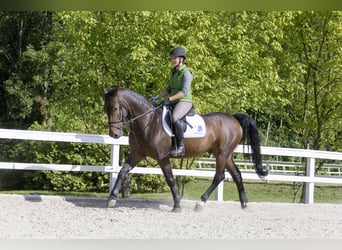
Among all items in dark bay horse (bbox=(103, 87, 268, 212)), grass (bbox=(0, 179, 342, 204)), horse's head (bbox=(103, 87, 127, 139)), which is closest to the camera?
horse's head (bbox=(103, 87, 127, 139))

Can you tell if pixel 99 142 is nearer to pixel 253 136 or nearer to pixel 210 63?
pixel 253 136

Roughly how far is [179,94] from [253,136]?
1822 millimetres

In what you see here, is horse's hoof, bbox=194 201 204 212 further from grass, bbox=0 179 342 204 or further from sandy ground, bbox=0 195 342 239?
grass, bbox=0 179 342 204

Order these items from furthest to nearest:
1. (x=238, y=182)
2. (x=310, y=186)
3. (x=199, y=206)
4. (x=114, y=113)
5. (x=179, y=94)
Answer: (x=310, y=186) < (x=238, y=182) < (x=199, y=206) < (x=179, y=94) < (x=114, y=113)

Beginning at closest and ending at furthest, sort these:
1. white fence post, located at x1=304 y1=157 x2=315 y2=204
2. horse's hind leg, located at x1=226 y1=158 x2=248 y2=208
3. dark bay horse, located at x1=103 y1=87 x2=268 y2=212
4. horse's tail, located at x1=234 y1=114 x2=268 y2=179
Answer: dark bay horse, located at x1=103 y1=87 x2=268 y2=212
horse's hind leg, located at x1=226 y1=158 x2=248 y2=208
horse's tail, located at x1=234 y1=114 x2=268 y2=179
white fence post, located at x1=304 y1=157 x2=315 y2=204

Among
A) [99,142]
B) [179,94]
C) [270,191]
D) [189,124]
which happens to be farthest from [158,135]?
[270,191]

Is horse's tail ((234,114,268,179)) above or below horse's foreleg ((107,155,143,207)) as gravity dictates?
above

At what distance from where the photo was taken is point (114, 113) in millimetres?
7172

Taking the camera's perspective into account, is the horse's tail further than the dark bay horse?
Yes

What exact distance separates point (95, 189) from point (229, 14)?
6.18 m

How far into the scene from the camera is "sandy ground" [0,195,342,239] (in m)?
5.75

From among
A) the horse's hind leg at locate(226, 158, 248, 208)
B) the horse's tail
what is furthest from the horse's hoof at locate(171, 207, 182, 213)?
the horse's tail

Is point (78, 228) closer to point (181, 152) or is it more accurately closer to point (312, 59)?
point (181, 152)

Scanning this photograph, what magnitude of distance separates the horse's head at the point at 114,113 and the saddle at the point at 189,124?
0.71m
